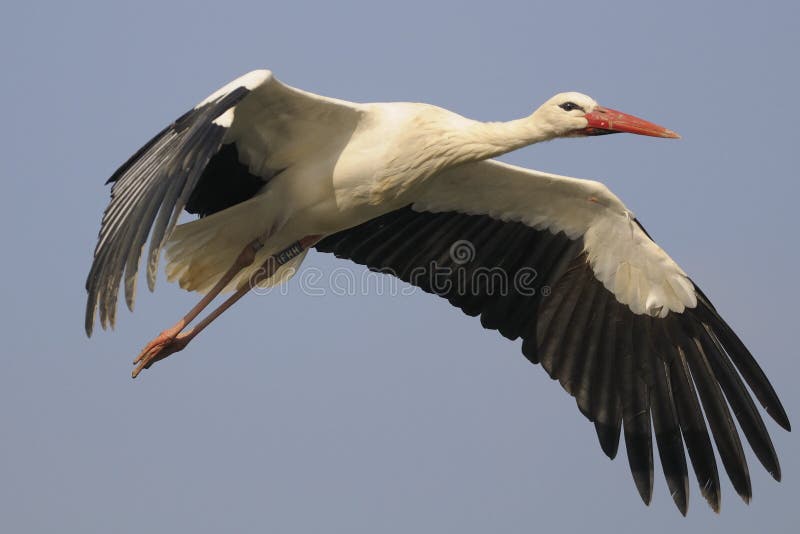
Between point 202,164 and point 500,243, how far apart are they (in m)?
3.15

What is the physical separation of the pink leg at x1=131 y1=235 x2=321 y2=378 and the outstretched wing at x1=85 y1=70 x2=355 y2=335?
459 mm

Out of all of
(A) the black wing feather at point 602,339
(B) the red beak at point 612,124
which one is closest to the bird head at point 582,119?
(B) the red beak at point 612,124

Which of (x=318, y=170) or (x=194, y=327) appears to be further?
(x=194, y=327)

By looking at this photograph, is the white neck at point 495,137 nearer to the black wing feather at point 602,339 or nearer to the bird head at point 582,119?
the bird head at point 582,119

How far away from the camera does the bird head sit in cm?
924

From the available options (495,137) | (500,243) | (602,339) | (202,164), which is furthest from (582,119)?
(202,164)

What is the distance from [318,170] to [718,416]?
133 inches

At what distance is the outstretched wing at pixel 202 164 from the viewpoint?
7.84 meters

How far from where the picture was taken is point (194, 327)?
10.1 meters

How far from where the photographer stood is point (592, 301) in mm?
10430

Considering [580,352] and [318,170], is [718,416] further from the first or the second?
[318,170]

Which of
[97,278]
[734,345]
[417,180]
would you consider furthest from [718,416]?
[97,278]

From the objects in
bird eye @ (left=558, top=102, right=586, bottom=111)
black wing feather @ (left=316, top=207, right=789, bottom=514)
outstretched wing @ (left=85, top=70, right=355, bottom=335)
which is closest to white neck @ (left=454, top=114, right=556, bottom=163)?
bird eye @ (left=558, top=102, right=586, bottom=111)

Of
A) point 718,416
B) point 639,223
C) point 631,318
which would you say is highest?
point 639,223
